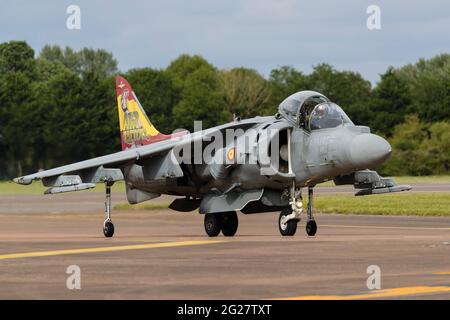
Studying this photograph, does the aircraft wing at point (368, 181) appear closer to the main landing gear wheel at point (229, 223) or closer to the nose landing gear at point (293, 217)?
the nose landing gear at point (293, 217)

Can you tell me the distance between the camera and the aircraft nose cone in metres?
20.4

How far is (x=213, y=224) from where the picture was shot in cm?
2378

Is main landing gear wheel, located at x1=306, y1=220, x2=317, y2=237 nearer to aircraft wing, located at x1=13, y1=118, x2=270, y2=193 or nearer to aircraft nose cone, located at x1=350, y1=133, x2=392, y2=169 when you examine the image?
aircraft nose cone, located at x1=350, y1=133, x2=392, y2=169

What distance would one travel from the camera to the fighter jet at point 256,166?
21.5 metres

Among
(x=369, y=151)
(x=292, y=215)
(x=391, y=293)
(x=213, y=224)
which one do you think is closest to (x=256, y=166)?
(x=292, y=215)

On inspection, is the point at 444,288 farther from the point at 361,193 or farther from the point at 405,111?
the point at 405,111

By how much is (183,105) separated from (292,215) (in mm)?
72493

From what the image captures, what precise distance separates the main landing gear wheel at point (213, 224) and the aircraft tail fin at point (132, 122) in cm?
433

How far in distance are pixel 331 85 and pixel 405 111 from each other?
37.6 ft

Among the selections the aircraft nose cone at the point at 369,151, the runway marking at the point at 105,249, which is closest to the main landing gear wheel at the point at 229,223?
the runway marking at the point at 105,249

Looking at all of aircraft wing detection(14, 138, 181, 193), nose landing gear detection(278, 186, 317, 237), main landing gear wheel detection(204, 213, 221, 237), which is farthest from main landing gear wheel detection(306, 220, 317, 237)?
aircraft wing detection(14, 138, 181, 193)

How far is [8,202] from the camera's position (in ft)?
159

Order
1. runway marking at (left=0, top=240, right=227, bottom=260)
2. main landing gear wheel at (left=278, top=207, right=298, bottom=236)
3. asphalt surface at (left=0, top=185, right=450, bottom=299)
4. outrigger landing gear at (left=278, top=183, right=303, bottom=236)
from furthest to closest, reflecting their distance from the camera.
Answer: main landing gear wheel at (left=278, top=207, right=298, bottom=236), outrigger landing gear at (left=278, top=183, right=303, bottom=236), runway marking at (left=0, top=240, right=227, bottom=260), asphalt surface at (left=0, top=185, right=450, bottom=299)

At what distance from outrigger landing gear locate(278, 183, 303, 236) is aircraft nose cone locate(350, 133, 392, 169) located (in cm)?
179
